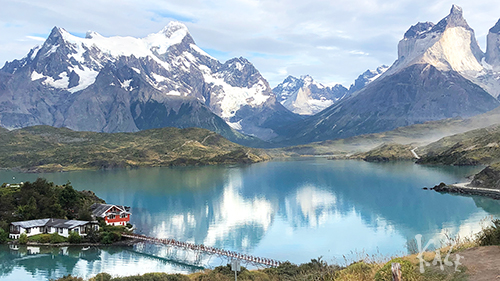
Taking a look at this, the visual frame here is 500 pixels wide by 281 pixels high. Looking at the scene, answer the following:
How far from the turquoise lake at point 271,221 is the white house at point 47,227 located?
4.84 m

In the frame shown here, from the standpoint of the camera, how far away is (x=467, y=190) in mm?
125562

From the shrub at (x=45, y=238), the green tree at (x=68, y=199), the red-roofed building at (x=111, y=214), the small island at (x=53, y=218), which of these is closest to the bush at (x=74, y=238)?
the small island at (x=53, y=218)

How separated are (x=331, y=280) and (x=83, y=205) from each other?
7781 centimetres

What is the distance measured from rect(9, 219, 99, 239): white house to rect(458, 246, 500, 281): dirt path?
68391mm

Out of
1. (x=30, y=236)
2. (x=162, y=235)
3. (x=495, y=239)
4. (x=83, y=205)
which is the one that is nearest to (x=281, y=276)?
(x=495, y=239)

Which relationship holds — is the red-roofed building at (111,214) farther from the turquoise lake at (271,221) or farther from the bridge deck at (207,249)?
the bridge deck at (207,249)

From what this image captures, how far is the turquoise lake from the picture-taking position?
6213 centimetres

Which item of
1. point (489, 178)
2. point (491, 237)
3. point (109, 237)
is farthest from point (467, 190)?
point (491, 237)

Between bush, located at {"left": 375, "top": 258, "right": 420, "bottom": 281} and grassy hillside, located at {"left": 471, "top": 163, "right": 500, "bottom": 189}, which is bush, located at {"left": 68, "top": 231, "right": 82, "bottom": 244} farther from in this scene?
grassy hillside, located at {"left": 471, "top": 163, "right": 500, "bottom": 189}

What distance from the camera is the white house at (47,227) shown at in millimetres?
72188

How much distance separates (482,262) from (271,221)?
7932cm

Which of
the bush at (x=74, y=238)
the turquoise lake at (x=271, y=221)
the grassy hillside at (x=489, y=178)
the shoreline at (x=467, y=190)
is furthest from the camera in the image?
the grassy hillside at (x=489, y=178)

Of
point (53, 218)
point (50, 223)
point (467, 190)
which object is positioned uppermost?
point (53, 218)

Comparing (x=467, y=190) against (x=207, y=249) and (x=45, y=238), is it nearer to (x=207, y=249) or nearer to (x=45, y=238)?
(x=207, y=249)
